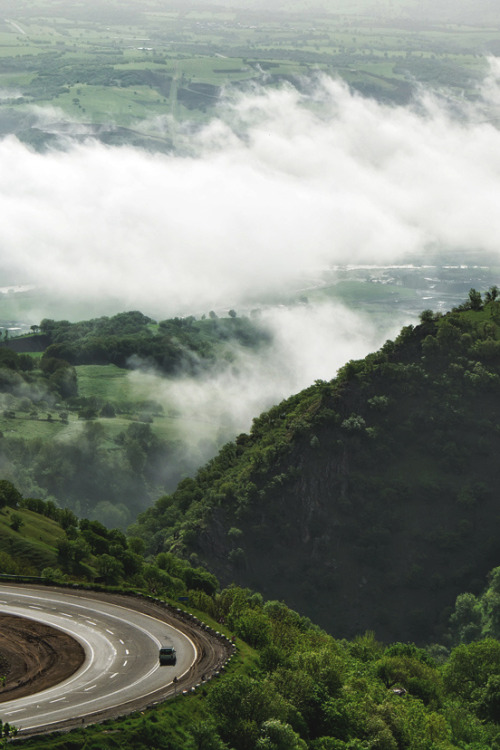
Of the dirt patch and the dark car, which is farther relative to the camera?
the dark car

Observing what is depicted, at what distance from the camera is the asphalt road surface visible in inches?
3479

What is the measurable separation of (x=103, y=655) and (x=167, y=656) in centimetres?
568

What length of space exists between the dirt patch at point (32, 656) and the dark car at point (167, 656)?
7.01 m

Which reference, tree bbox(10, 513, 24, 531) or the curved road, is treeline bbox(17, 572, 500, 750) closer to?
the curved road

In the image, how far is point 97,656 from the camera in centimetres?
10106

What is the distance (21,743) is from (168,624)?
33988mm

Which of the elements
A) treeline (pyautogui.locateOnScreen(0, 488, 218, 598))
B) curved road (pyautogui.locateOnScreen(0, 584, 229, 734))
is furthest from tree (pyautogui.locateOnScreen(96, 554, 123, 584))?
curved road (pyautogui.locateOnScreen(0, 584, 229, 734))

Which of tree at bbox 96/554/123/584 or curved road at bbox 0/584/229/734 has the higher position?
tree at bbox 96/554/123/584

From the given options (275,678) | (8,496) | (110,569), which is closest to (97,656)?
(275,678)

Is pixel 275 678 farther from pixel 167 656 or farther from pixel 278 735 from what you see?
pixel 278 735

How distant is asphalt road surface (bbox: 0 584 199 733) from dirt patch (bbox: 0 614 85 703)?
1.01 meters

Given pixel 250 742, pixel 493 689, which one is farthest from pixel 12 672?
pixel 493 689

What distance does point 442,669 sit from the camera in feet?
502

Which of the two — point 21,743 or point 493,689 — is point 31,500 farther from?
point 21,743
